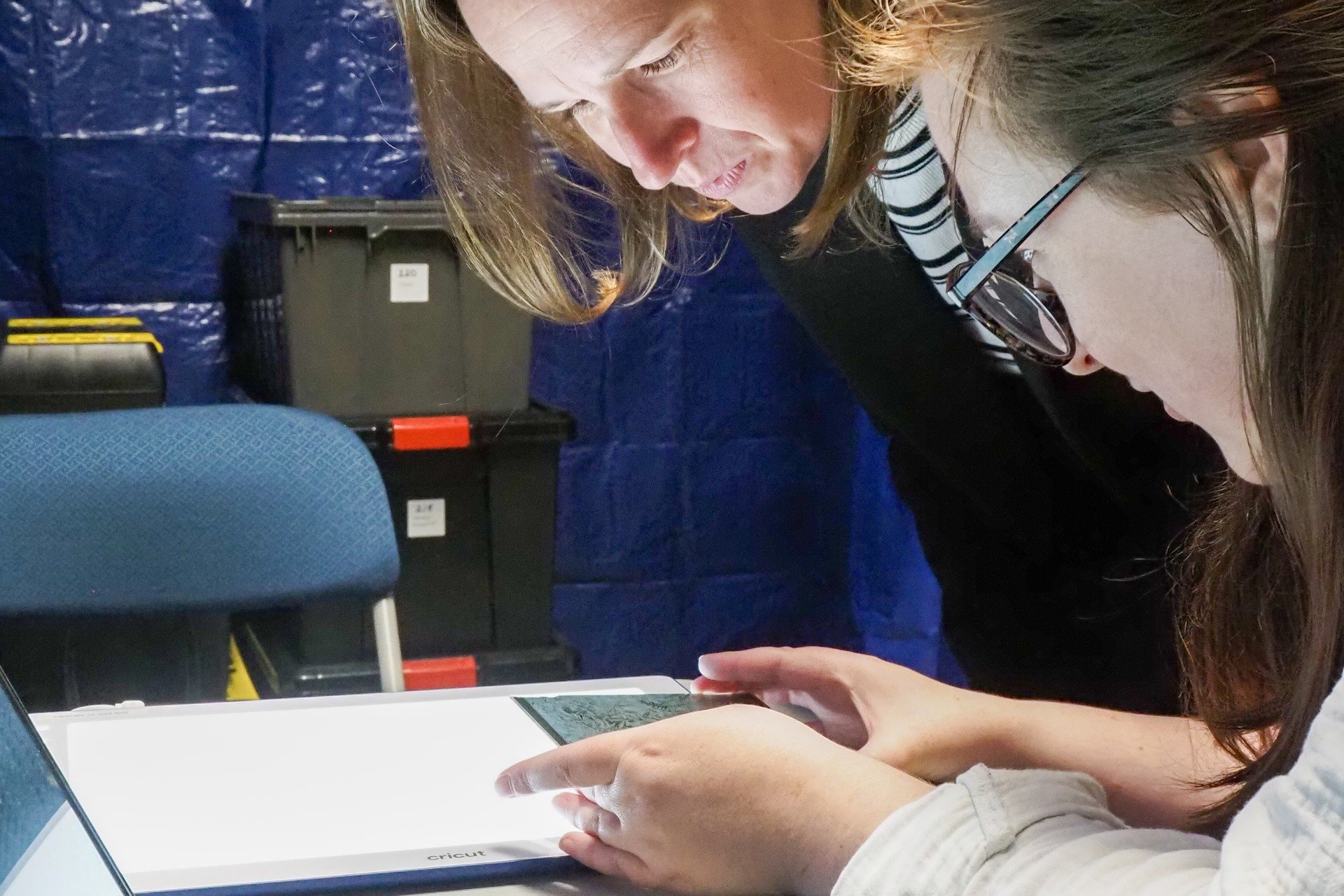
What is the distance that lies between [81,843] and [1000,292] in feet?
1.65

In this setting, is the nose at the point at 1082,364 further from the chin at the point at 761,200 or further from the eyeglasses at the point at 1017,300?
the chin at the point at 761,200

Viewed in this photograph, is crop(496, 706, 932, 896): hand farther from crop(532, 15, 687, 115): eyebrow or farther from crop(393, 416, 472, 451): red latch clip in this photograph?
crop(393, 416, 472, 451): red latch clip

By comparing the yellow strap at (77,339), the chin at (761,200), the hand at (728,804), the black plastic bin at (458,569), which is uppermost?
the chin at (761,200)

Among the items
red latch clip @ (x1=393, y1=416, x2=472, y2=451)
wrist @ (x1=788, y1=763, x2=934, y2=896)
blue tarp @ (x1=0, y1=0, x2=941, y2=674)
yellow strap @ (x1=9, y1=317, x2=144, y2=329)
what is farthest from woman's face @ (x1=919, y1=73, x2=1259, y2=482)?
yellow strap @ (x1=9, y1=317, x2=144, y2=329)

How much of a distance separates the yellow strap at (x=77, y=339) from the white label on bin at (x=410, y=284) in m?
0.37

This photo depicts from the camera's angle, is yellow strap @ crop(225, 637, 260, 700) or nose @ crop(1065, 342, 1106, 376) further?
yellow strap @ crop(225, 637, 260, 700)

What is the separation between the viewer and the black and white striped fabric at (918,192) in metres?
0.95

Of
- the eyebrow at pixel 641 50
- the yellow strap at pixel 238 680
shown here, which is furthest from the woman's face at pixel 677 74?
the yellow strap at pixel 238 680

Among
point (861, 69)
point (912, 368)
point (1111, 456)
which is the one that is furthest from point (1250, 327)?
point (912, 368)

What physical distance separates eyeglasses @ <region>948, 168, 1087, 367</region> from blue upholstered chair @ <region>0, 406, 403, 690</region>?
795 millimetres

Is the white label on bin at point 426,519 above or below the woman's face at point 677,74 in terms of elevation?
below

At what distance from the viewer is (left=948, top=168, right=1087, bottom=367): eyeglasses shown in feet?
1.99

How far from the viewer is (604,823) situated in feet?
2.15

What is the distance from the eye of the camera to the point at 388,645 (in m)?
1.36
